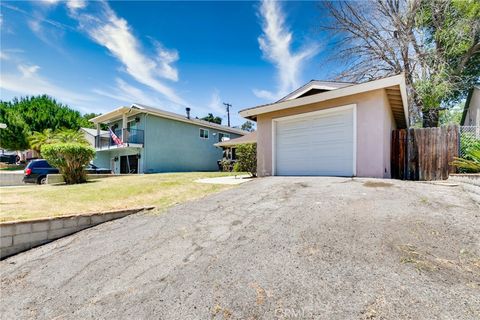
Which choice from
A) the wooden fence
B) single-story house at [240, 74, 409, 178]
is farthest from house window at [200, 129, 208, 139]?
the wooden fence

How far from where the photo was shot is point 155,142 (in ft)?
66.7

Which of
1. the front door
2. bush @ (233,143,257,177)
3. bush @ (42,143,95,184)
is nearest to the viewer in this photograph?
bush @ (42,143,95,184)

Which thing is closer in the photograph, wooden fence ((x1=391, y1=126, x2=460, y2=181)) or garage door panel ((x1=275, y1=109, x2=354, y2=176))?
garage door panel ((x1=275, y1=109, x2=354, y2=176))

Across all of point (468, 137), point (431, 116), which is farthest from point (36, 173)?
point (431, 116)

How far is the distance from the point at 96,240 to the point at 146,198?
8.13ft

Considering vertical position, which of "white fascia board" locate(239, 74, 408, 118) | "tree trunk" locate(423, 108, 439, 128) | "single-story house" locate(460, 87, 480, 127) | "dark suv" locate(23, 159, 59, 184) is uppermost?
"single-story house" locate(460, 87, 480, 127)

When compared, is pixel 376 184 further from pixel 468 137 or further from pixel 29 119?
pixel 29 119

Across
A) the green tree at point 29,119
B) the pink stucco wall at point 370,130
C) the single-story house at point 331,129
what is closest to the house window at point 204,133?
the single-story house at point 331,129

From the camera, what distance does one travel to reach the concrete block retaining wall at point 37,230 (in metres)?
4.00

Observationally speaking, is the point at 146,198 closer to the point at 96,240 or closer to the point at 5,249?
the point at 96,240

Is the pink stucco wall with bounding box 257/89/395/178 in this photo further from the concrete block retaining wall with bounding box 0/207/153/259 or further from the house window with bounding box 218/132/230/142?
the house window with bounding box 218/132/230/142

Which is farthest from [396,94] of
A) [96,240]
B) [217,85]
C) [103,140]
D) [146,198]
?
[103,140]

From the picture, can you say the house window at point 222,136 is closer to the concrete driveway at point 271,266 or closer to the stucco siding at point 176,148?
the stucco siding at point 176,148

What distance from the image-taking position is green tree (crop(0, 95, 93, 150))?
95.9ft
